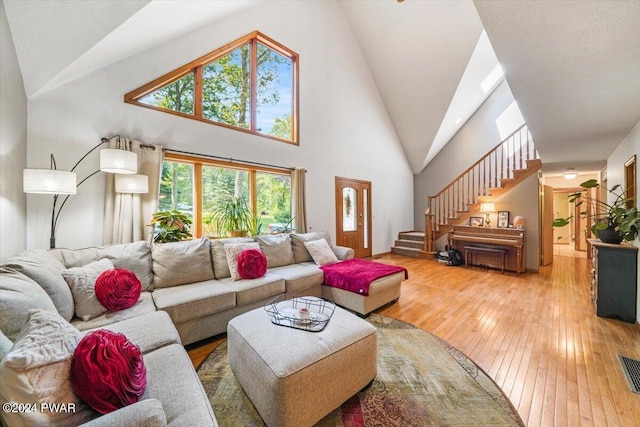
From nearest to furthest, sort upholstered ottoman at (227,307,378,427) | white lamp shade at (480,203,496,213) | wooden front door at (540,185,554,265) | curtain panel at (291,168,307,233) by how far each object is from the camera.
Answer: upholstered ottoman at (227,307,378,427)
curtain panel at (291,168,307,233)
wooden front door at (540,185,554,265)
white lamp shade at (480,203,496,213)

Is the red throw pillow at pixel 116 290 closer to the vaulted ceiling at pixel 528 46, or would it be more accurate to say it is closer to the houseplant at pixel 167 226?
the houseplant at pixel 167 226

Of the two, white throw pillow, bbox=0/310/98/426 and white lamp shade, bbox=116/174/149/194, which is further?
white lamp shade, bbox=116/174/149/194

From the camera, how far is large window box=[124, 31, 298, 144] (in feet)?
11.1

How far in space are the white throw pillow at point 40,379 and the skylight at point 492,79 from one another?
25.2 ft

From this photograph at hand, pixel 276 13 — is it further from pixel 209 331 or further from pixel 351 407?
pixel 351 407

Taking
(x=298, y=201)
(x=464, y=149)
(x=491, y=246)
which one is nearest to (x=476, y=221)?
(x=491, y=246)

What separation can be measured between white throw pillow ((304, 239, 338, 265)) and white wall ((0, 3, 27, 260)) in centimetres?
289

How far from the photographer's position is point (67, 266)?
83.5 inches

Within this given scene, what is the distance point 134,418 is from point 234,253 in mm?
2126

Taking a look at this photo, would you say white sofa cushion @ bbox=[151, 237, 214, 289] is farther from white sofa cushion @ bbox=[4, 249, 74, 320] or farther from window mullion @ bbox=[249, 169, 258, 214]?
window mullion @ bbox=[249, 169, 258, 214]

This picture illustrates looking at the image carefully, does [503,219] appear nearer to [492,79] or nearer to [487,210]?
[487,210]

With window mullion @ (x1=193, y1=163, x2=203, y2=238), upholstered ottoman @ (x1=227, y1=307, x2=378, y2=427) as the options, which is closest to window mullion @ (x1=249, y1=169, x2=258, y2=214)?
window mullion @ (x1=193, y1=163, x2=203, y2=238)

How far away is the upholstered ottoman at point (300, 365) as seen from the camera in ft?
4.32

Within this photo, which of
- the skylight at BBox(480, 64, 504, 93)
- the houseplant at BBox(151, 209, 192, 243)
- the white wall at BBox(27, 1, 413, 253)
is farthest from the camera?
the skylight at BBox(480, 64, 504, 93)
